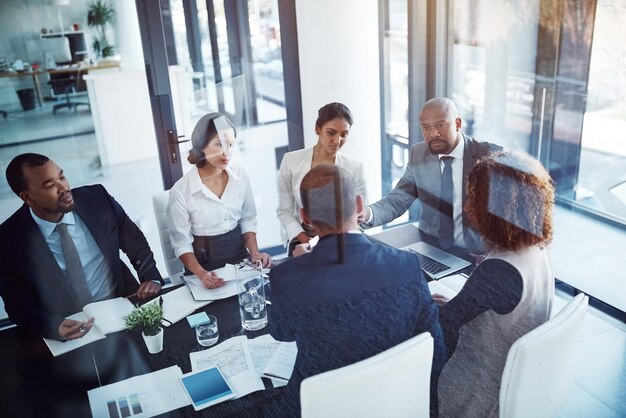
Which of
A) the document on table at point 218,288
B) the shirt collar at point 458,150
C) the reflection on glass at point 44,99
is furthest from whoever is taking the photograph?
the reflection on glass at point 44,99

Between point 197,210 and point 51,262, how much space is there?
57cm

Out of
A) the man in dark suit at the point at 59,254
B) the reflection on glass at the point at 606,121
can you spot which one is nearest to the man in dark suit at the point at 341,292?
the man in dark suit at the point at 59,254

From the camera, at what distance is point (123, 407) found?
1.41m

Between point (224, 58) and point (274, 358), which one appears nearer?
point (274, 358)

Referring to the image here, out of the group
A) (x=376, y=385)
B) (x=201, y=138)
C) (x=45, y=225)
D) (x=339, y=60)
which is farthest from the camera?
(x=339, y=60)

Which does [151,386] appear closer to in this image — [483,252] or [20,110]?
[483,252]

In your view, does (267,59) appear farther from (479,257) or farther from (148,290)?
(479,257)

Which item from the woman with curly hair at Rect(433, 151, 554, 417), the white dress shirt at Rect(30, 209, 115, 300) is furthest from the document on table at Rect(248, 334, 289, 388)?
the white dress shirt at Rect(30, 209, 115, 300)

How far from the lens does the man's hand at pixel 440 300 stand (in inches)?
61.1

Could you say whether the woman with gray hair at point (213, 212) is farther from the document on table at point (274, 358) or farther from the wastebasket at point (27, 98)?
the wastebasket at point (27, 98)

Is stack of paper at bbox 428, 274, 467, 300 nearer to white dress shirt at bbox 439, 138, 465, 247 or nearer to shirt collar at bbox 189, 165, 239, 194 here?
white dress shirt at bbox 439, 138, 465, 247

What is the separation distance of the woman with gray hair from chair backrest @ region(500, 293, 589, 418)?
3.55 feet

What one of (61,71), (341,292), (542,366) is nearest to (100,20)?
(61,71)

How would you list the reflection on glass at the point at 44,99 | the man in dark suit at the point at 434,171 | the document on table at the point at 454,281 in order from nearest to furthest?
the document on table at the point at 454,281 < the man in dark suit at the point at 434,171 < the reflection on glass at the point at 44,99
